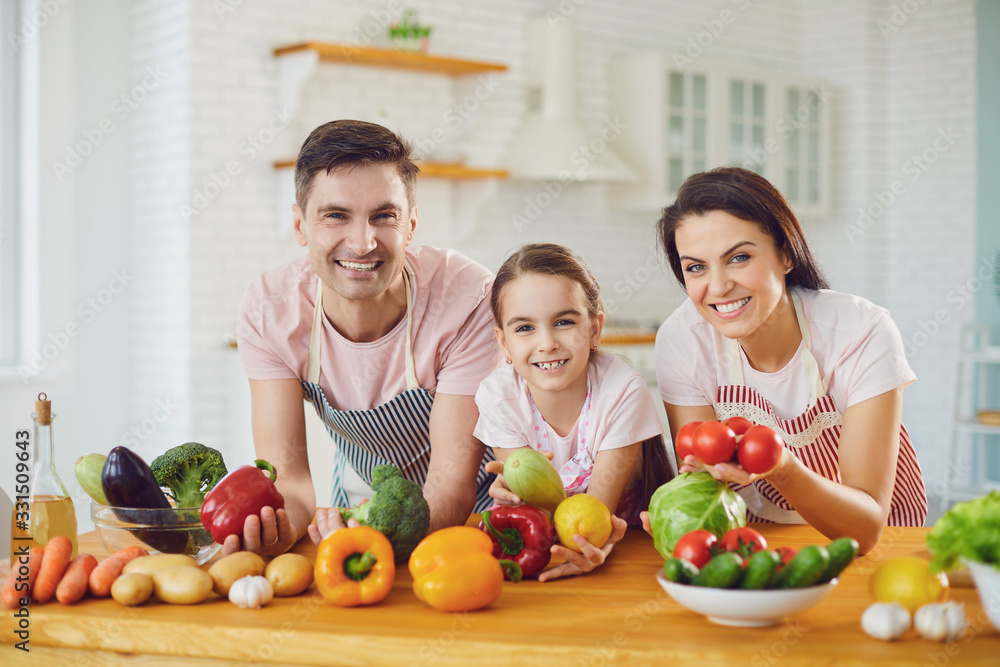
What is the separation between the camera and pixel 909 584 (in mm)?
1426

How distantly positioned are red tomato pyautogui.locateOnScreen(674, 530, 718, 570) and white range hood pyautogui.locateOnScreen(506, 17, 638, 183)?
4.83 metres

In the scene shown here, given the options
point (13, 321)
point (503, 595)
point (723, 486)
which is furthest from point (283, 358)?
point (13, 321)

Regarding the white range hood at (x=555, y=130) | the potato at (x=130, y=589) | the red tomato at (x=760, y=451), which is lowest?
the potato at (x=130, y=589)

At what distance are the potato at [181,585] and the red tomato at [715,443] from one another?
2.71 ft

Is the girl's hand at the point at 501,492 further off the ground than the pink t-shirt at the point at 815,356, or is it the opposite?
the pink t-shirt at the point at 815,356

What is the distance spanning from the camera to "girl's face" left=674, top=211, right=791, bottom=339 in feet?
6.84

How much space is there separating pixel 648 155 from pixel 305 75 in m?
2.61

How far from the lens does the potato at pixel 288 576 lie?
160 cm

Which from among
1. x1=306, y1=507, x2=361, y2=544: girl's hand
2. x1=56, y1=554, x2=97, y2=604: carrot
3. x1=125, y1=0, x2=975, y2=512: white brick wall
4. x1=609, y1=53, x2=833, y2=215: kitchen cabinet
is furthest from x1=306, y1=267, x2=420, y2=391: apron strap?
x1=609, y1=53, x2=833, y2=215: kitchen cabinet

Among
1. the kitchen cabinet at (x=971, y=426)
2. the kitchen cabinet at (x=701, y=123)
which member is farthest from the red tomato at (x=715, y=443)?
the kitchen cabinet at (x=971, y=426)

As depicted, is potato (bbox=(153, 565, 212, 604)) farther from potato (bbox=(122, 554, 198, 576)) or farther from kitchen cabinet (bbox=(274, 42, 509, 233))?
kitchen cabinet (bbox=(274, 42, 509, 233))

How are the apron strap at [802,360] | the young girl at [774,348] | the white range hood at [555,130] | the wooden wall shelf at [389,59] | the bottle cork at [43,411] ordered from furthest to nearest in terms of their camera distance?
the white range hood at [555,130]
the wooden wall shelf at [389,59]
the apron strap at [802,360]
the young girl at [774,348]
the bottle cork at [43,411]

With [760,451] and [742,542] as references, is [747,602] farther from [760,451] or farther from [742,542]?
A: [760,451]

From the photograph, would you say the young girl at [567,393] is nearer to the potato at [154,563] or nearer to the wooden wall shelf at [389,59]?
the potato at [154,563]
